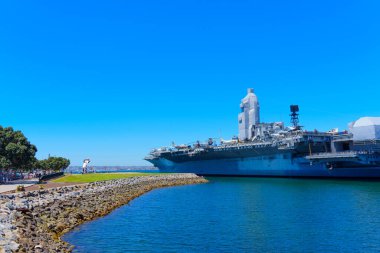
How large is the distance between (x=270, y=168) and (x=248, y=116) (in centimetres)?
2130

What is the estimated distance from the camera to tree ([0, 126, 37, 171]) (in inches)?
1725

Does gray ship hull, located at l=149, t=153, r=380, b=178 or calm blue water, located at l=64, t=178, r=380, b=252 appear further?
gray ship hull, located at l=149, t=153, r=380, b=178

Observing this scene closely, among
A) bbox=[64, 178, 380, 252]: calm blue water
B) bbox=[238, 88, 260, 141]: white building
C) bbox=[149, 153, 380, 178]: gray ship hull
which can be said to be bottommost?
bbox=[64, 178, 380, 252]: calm blue water

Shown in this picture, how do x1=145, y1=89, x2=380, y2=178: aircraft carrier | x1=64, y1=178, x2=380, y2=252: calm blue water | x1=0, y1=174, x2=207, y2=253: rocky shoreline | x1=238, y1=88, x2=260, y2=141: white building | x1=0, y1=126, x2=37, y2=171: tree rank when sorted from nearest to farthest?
1. x1=0, y1=174, x2=207, y2=253: rocky shoreline
2. x1=64, y1=178, x2=380, y2=252: calm blue water
3. x1=0, y1=126, x2=37, y2=171: tree
4. x1=145, y1=89, x2=380, y2=178: aircraft carrier
5. x1=238, y1=88, x2=260, y2=141: white building

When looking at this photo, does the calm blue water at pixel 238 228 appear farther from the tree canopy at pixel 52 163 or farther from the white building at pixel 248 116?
the tree canopy at pixel 52 163

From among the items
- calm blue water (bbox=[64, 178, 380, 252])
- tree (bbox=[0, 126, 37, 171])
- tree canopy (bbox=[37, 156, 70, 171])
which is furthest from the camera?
tree canopy (bbox=[37, 156, 70, 171])

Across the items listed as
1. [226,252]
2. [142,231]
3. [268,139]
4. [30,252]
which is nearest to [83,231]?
[142,231]

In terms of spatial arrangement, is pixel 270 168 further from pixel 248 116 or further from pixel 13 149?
pixel 13 149

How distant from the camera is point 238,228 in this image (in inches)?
814

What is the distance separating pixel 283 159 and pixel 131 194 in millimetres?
33954

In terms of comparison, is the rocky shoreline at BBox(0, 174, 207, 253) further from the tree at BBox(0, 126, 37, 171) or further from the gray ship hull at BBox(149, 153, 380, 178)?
the gray ship hull at BBox(149, 153, 380, 178)

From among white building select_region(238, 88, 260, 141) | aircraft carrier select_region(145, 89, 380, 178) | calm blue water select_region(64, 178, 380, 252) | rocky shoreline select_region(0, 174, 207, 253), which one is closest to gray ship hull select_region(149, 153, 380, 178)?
aircraft carrier select_region(145, 89, 380, 178)

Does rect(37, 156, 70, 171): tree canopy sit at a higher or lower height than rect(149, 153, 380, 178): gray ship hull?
higher

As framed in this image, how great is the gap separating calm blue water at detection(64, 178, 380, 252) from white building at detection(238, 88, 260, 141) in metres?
53.2
